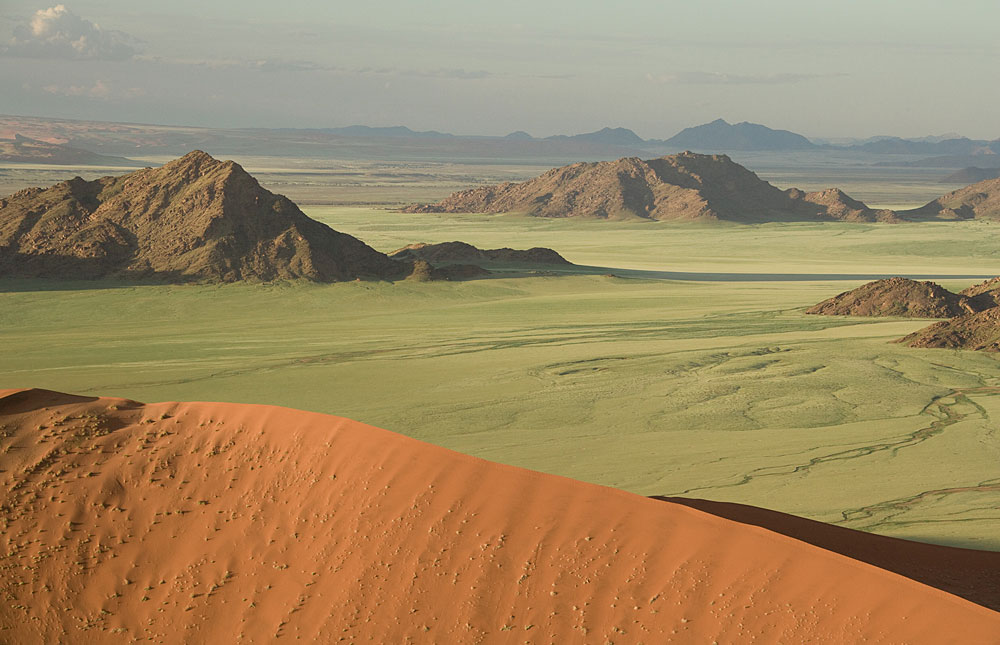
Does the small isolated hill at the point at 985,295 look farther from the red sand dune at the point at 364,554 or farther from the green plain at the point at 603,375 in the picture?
the red sand dune at the point at 364,554

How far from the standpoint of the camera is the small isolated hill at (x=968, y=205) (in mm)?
78062

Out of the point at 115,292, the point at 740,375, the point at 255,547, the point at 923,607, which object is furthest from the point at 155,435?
the point at 115,292

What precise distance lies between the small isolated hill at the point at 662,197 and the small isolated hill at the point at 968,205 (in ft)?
18.7

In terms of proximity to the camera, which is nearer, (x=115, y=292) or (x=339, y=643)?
(x=339, y=643)

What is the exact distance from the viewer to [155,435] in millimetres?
9086

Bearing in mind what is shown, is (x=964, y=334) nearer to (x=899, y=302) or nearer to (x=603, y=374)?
(x=899, y=302)

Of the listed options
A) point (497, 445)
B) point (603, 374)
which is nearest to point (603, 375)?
point (603, 374)

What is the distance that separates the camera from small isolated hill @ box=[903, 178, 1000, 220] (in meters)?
78.1

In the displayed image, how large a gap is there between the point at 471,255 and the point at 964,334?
21.3 meters

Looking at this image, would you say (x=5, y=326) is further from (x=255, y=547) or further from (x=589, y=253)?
(x=589, y=253)

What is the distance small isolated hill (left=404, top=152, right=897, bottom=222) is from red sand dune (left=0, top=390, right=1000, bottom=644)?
65219 millimetres

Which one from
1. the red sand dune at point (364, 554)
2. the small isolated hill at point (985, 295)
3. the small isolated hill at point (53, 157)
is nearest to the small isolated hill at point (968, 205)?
the small isolated hill at point (985, 295)

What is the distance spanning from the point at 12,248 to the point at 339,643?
99.3ft

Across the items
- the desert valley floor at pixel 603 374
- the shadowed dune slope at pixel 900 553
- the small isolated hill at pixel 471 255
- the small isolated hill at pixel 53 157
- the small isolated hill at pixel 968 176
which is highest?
the small isolated hill at pixel 968 176
